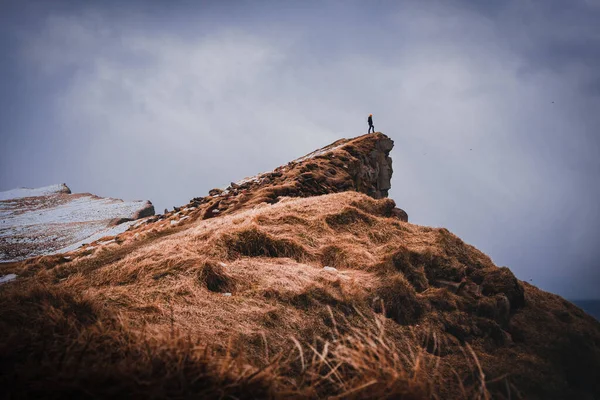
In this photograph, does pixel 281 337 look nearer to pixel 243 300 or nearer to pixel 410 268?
pixel 243 300

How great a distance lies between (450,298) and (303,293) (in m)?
2.81

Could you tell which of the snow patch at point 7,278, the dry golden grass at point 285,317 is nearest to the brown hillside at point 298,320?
the dry golden grass at point 285,317

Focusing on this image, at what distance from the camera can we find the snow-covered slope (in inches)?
579

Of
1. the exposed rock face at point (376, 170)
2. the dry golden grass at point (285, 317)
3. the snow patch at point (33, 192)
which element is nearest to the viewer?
the dry golden grass at point (285, 317)

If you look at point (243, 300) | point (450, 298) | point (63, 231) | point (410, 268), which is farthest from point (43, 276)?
point (63, 231)

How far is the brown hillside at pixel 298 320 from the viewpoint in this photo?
1752 mm

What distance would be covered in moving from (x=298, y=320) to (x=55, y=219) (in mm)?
23723

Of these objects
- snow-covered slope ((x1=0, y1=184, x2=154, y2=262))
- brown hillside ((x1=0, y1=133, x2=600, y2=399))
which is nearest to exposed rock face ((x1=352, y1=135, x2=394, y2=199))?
brown hillside ((x1=0, y1=133, x2=600, y2=399))

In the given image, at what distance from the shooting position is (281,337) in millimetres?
3350

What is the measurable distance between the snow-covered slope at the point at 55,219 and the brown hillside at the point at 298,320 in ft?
28.5

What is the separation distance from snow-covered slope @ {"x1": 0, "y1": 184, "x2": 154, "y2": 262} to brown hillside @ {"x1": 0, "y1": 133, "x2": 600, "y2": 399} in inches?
342

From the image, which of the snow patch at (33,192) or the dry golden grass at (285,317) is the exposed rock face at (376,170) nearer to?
the dry golden grass at (285,317)

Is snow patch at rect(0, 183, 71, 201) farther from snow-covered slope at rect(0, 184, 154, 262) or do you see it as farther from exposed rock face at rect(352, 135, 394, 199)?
exposed rock face at rect(352, 135, 394, 199)

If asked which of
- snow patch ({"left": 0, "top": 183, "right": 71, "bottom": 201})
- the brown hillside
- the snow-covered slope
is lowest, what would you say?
the brown hillside
